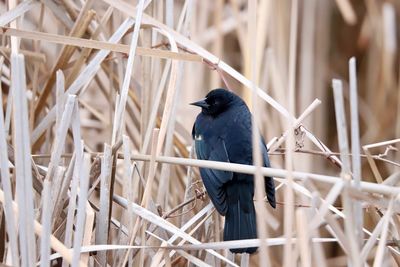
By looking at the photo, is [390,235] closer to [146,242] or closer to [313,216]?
[313,216]

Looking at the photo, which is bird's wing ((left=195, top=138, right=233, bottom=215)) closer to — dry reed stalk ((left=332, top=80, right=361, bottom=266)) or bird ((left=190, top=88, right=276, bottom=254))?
bird ((left=190, top=88, right=276, bottom=254))

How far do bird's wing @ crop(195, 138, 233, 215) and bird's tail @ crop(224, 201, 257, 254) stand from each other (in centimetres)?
3

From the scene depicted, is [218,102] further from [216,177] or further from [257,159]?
[257,159]

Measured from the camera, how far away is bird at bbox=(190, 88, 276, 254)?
6.74 ft

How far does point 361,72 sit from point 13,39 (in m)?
2.24

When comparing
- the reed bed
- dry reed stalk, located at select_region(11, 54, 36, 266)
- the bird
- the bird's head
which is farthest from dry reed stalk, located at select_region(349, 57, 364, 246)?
the bird's head

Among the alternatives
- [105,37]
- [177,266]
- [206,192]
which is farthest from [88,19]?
[177,266]

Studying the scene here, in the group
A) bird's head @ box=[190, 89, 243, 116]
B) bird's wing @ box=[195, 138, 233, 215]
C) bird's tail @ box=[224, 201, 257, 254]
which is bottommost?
bird's tail @ box=[224, 201, 257, 254]

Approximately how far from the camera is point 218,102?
253cm

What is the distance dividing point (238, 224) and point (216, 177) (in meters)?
0.15

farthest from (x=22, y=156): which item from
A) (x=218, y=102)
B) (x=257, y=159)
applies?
(x=218, y=102)

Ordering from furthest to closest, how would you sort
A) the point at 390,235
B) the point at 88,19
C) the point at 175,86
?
1. the point at 88,19
2. the point at 175,86
3. the point at 390,235

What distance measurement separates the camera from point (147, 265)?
2.14m

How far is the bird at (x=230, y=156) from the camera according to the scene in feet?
6.74
